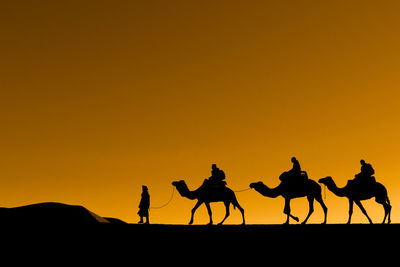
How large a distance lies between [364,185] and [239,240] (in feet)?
20.0

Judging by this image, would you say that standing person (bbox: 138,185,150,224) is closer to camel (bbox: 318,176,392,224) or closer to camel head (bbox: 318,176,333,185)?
camel head (bbox: 318,176,333,185)

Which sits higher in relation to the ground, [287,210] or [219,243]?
[287,210]

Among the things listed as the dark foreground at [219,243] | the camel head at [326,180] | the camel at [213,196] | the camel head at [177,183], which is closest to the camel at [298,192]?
the camel head at [326,180]

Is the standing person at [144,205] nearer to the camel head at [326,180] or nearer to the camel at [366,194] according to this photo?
the camel head at [326,180]

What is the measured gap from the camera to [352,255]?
27453mm

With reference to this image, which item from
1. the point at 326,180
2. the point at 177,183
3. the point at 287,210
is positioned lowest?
the point at 287,210

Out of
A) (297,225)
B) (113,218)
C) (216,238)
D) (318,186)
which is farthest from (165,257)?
(113,218)

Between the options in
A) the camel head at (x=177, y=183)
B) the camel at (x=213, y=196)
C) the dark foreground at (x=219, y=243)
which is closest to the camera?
the dark foreground at (x=219, y=243)

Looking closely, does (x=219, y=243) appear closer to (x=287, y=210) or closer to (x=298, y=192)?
(x=287, y=210)

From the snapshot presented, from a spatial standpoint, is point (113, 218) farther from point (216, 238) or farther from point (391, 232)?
point (391, 232)

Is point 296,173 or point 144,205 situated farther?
point 144,205

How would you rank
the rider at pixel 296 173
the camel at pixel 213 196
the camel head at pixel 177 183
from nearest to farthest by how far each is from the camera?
the rider at pixel 296 173, the camel at pixel 213 196, the camel head at pixel 177 183

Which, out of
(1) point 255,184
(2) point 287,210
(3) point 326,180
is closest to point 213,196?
(1) point 255,184

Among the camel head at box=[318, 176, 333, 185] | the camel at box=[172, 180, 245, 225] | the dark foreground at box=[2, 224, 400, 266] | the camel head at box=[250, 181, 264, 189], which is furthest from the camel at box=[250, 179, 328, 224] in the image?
the dark foreground at box=[2, 224, 400, 266]
